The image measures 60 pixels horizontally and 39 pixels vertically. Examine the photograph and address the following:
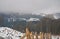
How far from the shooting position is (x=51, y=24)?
63.9 inches

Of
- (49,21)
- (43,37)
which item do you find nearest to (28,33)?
(43,37)

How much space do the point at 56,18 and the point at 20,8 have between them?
0.45m

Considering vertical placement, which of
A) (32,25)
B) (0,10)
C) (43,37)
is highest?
(0,10)

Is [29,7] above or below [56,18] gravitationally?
above

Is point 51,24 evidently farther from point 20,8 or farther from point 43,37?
point 20,8

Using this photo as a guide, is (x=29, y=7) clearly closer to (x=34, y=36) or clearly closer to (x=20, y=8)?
(x=20, y=8)

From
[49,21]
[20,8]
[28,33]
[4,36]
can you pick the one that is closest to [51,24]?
[49,21]

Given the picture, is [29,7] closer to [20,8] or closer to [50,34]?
[20,8]

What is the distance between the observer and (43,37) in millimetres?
A: 1608

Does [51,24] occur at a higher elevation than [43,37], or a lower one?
higher

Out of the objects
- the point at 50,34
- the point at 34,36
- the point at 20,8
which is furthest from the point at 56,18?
the point at 20,8

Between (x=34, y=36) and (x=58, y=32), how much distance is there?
28 cm

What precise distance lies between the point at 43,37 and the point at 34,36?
11cm

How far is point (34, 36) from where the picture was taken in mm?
1613
